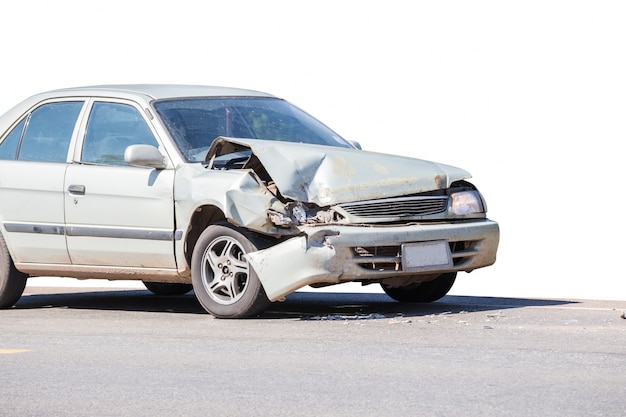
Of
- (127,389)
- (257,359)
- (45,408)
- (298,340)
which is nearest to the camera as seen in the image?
(45,408)

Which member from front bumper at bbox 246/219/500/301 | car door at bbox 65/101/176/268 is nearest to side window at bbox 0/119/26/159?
car door at bbox 65/101/176/268

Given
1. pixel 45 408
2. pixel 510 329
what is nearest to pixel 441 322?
pixel 510 329

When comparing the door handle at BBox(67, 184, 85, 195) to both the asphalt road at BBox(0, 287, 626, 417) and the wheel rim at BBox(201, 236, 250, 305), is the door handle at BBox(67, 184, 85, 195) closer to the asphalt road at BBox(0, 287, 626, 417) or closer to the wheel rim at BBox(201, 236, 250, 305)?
the asphalt road at BBox(0, 287, 626, 417)

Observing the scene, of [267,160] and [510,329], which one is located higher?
[267,160]

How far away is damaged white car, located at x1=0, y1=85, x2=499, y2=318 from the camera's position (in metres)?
9.88

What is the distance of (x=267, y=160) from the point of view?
32.9ft

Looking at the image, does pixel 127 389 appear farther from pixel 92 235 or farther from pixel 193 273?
pixel 92 235

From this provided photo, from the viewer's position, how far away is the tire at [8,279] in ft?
38.5

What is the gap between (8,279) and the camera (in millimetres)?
11789

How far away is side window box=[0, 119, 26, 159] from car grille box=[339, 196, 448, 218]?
11.5 feet

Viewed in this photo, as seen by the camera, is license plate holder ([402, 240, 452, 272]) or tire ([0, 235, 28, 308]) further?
tire ([0, 235, 28, 308])

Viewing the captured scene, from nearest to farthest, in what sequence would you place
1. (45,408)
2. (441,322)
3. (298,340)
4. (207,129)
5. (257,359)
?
(45,408)
(257,359)
(298,340)
(441,322)
(207,129)

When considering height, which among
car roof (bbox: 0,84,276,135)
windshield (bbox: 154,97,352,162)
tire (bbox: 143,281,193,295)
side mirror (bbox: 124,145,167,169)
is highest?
car roof (bbox: 0,84,276,135)

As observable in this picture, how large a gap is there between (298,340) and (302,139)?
2908 millimetres
